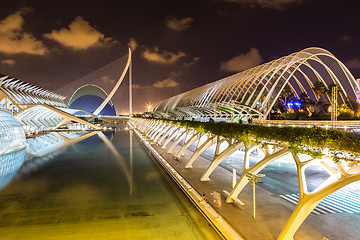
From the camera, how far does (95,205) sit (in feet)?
34.6

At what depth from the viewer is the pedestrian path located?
29.3 ft

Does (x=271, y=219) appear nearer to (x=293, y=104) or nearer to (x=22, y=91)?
Result: (x=293, y=104)

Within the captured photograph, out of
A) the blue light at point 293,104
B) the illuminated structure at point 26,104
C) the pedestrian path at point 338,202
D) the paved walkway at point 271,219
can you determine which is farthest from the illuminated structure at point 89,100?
the pedestrian path at point 338,202

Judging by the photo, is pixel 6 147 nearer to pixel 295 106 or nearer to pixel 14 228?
pixel 14 228

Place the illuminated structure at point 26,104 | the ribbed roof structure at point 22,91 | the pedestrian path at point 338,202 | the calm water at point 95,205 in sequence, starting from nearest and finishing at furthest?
the calm water at point 95,205 < the pedestrian path at point 338,202 < the illuminated structure at point 26,104 < the ribbed roof structure at point 22,91

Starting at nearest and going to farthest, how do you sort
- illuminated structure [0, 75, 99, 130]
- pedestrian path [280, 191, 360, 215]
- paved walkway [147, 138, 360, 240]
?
paved walkway [147, 138, 360, 240]
pedestrian path [280, 191, 360, 215]
illuminated structure [0, 75, 99, 130]

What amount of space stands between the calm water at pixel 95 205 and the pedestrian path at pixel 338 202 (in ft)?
14.1

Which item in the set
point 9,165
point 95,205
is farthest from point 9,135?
point 95,205

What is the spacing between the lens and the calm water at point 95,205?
8016mm

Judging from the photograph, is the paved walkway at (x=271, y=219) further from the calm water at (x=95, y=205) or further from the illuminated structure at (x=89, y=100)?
the illuminated structure at (x=89, y=100)

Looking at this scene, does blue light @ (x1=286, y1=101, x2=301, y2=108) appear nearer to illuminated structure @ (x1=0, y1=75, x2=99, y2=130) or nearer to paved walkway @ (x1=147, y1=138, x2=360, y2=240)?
paved walkway @ (x1=147, y1=138, x2=360, y2=240)

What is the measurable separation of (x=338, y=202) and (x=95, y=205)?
10.3 meters

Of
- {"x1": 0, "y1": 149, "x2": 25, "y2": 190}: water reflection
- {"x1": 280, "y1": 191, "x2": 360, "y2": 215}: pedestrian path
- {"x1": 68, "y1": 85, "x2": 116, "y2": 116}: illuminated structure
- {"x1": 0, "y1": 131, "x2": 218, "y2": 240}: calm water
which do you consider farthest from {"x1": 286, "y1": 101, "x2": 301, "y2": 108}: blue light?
{"x1": 68, "y1": 85, "x2": 116, "y2": 116}: illuminated structure

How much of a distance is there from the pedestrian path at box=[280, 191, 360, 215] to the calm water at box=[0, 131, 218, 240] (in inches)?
169
